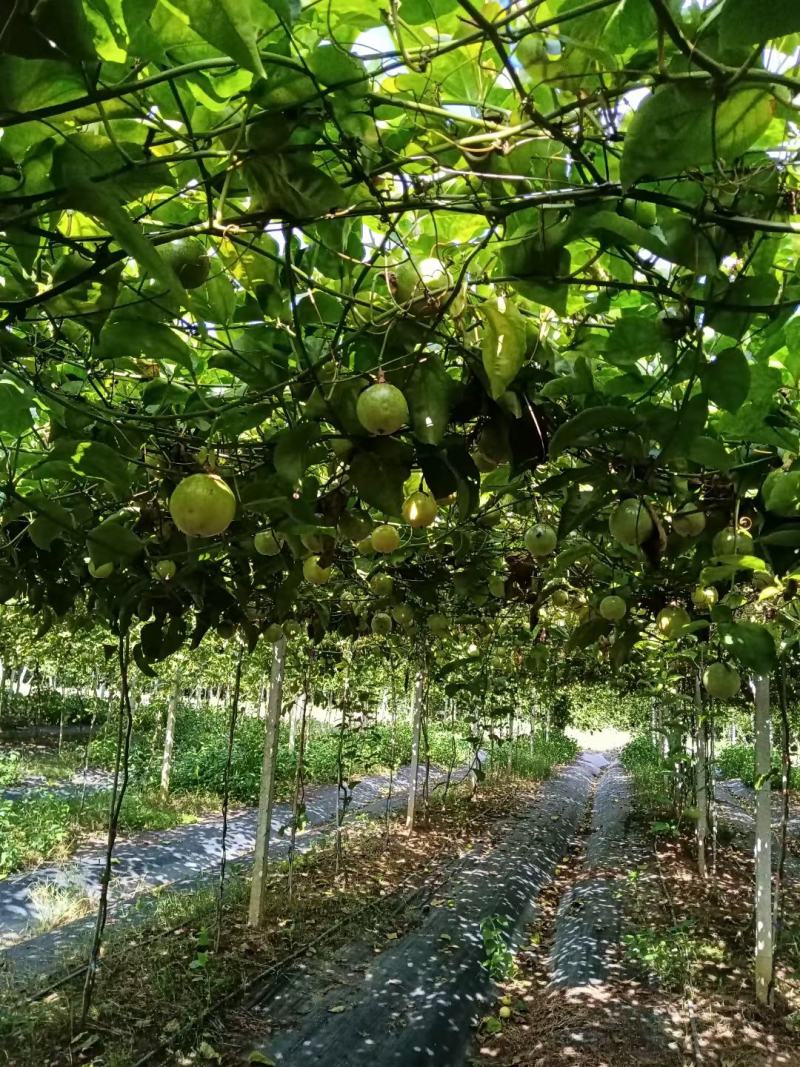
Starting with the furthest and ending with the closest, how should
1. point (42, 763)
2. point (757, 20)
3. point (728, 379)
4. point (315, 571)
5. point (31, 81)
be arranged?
point (42, 763), point (315, 571), point (728, 379), point (31, 81), point (757, 20)

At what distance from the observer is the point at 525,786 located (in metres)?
17.3

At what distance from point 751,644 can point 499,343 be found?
1.05m

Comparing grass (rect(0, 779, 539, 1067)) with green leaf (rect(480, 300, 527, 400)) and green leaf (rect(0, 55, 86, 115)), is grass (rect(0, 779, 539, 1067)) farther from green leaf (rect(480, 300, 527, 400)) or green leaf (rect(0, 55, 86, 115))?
green leaf (rect(0, 55, 86, 115))

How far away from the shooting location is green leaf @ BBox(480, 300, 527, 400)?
52.9 inches

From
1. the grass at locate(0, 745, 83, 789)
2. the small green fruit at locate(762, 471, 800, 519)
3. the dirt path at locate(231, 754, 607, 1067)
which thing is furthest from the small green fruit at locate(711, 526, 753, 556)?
the grass at locate(0, 745, 83, 789)

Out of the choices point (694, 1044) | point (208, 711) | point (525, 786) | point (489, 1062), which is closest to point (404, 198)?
point (694, 1044)

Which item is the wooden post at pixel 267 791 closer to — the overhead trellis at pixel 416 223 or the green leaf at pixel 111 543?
the green leaf at pixel 111 543

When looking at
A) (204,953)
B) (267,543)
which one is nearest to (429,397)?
(267,543)

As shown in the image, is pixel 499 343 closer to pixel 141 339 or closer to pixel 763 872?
pixel 141 339

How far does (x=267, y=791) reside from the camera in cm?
587

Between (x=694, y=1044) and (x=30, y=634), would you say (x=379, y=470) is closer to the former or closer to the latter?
(x=694, y=1044)

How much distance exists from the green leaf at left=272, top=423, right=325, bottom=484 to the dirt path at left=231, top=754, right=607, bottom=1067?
4.12 meters

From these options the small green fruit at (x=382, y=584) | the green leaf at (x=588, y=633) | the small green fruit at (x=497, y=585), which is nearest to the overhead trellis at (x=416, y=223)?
the green leaf at (x=588, y=633)

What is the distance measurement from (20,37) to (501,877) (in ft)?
29.6
